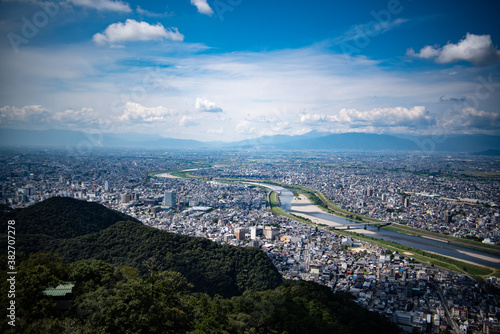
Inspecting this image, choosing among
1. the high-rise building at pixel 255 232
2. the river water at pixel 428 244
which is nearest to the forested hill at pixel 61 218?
the high-rise building at pixel 255 232

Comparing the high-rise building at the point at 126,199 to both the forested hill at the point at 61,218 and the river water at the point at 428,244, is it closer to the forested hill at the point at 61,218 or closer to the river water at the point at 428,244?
the forested hill at the point at 61,218

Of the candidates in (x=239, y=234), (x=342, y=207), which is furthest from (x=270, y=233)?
(x=342, y=207)

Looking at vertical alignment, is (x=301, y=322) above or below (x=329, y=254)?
above

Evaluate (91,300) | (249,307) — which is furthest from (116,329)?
(249,307)

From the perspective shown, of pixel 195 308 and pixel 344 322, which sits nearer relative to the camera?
pixel 195 308

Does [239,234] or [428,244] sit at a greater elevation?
[239,234]

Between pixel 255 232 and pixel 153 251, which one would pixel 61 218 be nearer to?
pixel 153 251

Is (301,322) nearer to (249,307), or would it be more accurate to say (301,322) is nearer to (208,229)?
(249,307)

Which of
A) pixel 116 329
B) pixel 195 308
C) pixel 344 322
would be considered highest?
pixel 116 329
